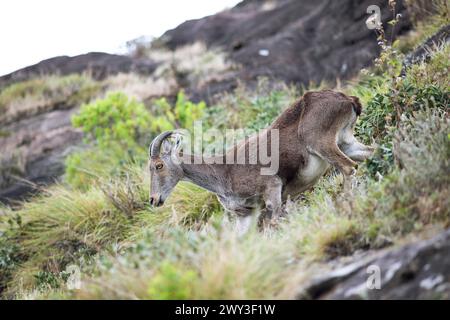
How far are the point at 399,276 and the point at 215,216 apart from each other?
505cm

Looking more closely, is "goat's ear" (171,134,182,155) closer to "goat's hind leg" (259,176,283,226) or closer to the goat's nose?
the goat's nose

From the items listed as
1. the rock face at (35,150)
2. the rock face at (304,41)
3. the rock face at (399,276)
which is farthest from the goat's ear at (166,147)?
the rock face at (35,150)

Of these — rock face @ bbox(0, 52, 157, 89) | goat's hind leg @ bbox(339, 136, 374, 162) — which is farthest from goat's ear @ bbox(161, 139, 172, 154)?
rock face @ bbox(0, 52, 157, 89)

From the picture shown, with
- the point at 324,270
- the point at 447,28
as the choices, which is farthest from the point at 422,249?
the point at 447,28

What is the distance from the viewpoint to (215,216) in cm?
987

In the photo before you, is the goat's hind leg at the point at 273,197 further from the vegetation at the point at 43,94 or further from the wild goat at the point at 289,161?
the vegetation at the point at 43,94

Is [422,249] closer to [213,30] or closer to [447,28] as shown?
[447,28]

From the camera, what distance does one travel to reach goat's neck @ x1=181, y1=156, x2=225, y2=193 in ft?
29.2

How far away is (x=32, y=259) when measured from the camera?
36.8 feet

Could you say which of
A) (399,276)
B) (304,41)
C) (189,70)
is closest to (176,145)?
(399,276)

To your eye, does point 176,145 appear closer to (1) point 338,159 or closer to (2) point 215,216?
(2) point 215,216

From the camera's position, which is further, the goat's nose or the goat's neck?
the goat's nose

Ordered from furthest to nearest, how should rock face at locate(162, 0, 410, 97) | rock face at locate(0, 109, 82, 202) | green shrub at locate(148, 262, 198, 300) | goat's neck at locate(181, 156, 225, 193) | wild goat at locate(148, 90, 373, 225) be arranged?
1. rock face at locate(162, 0, 410, 97)
2. rock face at locate(0, 109, 82, 202)
3. goat's neck at locate(181, 156, 225, 193)
4. wild goat at locate(148, 90, 373, 225)
5. green shrub at locate(148, 262, 198, 300)

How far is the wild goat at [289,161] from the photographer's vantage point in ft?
26.7
